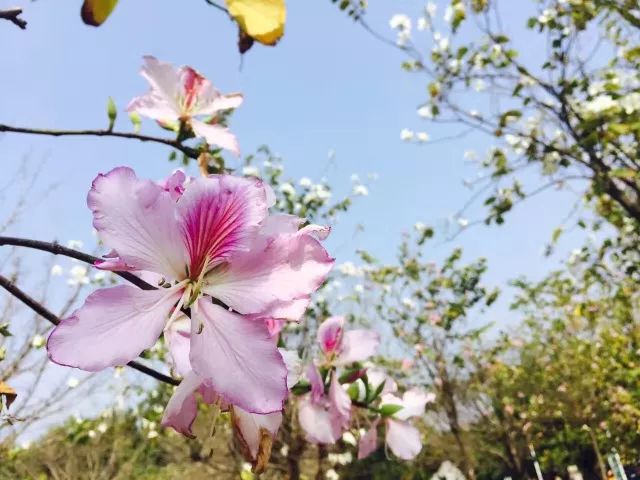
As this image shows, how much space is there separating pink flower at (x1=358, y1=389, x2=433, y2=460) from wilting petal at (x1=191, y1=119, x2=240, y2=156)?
0.65 meters

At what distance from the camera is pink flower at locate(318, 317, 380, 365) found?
3.83 ft

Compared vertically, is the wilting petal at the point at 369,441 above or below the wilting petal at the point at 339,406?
below

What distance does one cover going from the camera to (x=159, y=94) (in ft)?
3.33

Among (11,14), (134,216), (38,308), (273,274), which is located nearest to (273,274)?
(273,274)

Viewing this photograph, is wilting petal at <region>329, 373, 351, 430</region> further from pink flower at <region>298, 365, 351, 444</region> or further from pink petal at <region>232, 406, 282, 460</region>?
pink petal at <region>232, 406, 282, 460</region>

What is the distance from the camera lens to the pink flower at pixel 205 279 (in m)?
0.45

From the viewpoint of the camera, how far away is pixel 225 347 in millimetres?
475

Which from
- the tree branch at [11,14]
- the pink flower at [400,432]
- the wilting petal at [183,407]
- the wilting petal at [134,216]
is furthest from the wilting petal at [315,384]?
the tree branch at [11,14]

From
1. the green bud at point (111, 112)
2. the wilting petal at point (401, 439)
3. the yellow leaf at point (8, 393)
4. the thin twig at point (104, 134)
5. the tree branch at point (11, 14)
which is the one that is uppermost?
the green bud at point (111, 112)

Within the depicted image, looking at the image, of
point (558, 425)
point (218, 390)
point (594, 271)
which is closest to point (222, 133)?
point (218, 390)

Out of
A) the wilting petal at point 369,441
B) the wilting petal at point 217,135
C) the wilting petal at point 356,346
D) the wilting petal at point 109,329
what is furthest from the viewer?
the wilting petal at point 369,441

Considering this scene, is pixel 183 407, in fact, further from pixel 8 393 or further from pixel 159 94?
pixel 159 94

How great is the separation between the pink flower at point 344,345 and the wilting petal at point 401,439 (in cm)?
17

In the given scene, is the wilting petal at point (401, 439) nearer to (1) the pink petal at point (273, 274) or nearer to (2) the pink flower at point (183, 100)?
(2) the pink flower at point (183, 100)
